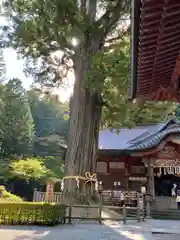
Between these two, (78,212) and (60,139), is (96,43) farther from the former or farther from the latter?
(60,139)

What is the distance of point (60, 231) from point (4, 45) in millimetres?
8961

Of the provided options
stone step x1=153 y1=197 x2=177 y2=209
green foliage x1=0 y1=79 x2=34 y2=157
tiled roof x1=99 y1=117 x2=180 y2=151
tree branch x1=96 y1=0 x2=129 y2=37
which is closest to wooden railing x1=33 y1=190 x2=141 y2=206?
stone step x1=153 y1=197 x2=177 y2=209

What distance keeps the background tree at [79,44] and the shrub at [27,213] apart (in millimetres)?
3005

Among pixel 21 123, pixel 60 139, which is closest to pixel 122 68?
pixel 21 123

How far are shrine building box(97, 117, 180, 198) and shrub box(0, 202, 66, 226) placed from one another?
30.4 feet

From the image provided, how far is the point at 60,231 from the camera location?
29.0ft

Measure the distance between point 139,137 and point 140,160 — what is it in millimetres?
2876

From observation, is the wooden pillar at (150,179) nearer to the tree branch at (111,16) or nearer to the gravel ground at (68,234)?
the gravel ground at (68,234)

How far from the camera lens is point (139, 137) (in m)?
22.9

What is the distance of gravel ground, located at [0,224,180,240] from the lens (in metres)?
7.80

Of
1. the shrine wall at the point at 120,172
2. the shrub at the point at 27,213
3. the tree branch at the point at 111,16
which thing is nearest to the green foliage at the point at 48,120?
the shrine wall at the point at 120,172

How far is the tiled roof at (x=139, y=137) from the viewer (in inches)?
742

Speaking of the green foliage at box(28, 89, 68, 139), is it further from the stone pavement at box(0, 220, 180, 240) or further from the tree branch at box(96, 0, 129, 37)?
the stone pavement at box(0, 220, 180, 240)

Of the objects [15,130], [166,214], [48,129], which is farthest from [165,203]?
[48,129]
